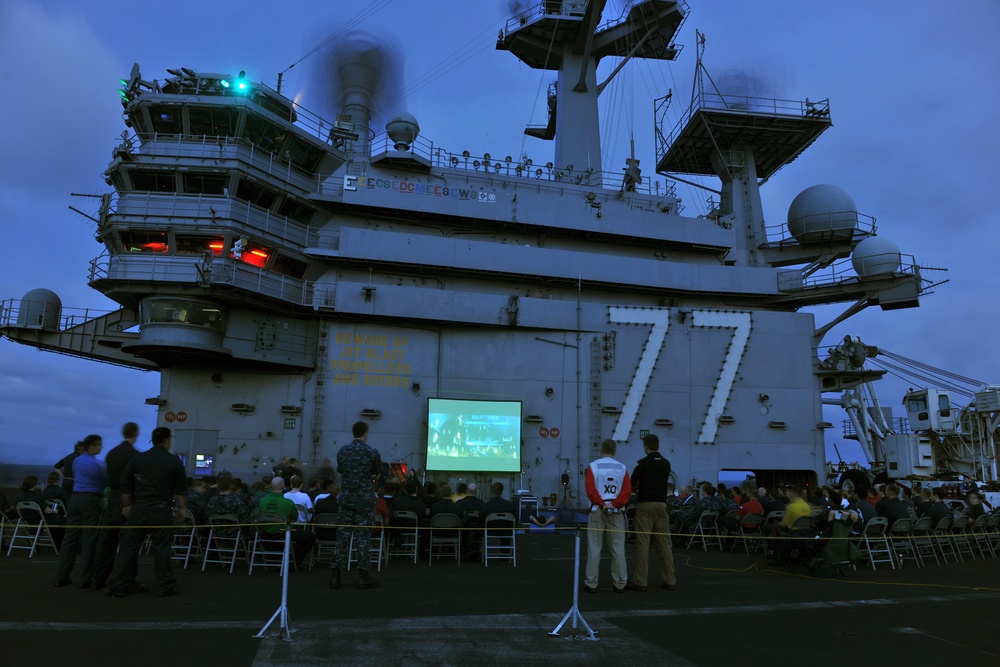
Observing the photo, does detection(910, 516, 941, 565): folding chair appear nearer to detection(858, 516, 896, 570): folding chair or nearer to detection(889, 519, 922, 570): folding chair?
detection(889, 519, 922, 570): folding chair

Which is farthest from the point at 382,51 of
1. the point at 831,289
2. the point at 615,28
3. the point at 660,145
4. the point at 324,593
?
the point at 324,593

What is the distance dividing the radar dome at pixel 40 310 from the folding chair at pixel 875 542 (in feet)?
70.5

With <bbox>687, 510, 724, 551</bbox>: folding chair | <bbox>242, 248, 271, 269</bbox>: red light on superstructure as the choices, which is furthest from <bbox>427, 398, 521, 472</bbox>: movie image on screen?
<bbox>687, 510, 724, 551</bbox>: folding chair

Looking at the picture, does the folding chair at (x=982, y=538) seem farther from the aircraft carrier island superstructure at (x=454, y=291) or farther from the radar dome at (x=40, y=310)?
the radar dome at (x=40, y=310)

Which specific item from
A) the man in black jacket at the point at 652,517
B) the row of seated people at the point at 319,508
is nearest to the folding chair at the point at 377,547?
the row of seated people at the point at 319,508

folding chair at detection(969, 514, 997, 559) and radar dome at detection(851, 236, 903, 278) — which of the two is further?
radar dome at detection(851, 236, 903, 278)

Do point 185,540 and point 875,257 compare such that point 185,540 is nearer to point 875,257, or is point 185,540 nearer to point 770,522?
point 770,522

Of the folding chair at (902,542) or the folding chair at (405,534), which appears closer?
the folding chair at (405,534)

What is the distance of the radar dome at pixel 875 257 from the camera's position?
21.9 meters

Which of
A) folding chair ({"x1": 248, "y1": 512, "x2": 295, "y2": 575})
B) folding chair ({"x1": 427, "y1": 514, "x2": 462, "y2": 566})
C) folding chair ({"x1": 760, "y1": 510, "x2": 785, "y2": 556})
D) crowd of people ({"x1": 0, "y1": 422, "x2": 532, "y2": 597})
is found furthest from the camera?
folding chair ({"x1": 760, "y1": 510, "x2": 785, "y2": 556})

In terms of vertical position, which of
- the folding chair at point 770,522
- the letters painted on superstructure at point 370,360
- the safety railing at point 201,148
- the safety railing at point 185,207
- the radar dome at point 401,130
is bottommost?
the folding chair at point 770,522

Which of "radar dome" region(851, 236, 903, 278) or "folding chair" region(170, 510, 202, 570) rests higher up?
"radar dome" region(851, 236, 903, 278)

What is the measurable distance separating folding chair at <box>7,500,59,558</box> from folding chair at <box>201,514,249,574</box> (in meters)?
2.50

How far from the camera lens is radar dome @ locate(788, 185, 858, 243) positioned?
23344mm
